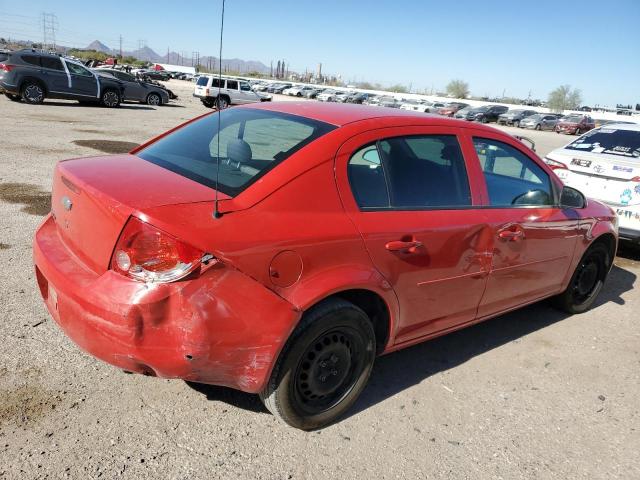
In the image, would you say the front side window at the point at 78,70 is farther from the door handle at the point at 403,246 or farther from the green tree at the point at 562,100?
the green tree at the point at 562,100

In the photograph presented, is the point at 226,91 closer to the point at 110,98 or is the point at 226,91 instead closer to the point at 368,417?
the point at 110,98

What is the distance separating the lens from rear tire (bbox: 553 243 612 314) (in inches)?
179

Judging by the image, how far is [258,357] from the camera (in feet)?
7.77

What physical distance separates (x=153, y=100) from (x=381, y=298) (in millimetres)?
24630

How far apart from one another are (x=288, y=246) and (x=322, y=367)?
76 cm

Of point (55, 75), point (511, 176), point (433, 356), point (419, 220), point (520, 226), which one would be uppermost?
point (511, 176)

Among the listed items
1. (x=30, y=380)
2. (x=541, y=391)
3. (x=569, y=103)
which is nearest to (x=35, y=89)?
(x=30, y=380)

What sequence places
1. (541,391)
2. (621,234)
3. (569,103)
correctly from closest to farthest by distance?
(541,391) < (621,234) < (569,103)

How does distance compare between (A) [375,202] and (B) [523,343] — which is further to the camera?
(B) [523,343]

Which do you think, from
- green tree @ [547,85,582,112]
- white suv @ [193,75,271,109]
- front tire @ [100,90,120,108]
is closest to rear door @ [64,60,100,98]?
front tire @ [100,90,120,108]

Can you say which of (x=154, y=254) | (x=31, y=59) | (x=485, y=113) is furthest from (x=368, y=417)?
(x=485, y=113)

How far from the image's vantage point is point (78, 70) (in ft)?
63.2

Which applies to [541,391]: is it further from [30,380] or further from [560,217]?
[30,380]

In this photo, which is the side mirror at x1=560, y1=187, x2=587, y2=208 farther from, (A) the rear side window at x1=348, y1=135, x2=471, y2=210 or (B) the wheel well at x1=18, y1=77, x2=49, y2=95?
(B) the wheel well at x1=18, y1=77, x2=49, y2=95
